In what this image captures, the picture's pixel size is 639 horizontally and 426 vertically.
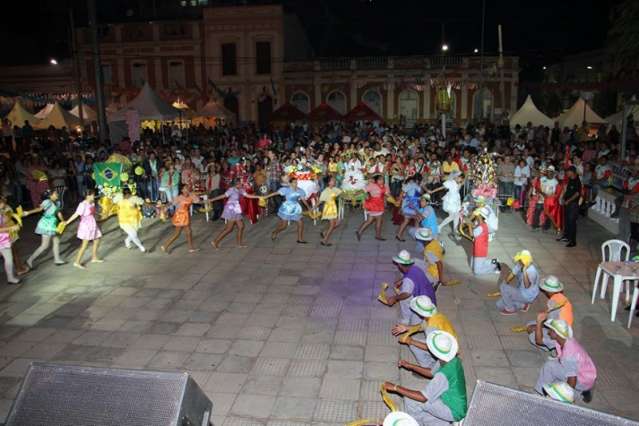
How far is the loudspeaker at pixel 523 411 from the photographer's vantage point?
2.83 meters

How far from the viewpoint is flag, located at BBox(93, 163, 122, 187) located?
1279cm

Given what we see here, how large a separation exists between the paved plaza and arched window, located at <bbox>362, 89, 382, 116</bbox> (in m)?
26.0

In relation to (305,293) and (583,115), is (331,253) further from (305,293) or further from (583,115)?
(583,115)

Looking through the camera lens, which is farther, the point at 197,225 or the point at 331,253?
the point at 197,225

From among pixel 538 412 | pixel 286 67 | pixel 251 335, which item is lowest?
pixel 251 335

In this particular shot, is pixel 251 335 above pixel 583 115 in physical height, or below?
below

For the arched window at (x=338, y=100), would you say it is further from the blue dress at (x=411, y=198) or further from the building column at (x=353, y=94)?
the blue dress at (x=411, y=198)

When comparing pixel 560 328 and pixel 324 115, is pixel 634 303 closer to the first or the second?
pixel 560 328

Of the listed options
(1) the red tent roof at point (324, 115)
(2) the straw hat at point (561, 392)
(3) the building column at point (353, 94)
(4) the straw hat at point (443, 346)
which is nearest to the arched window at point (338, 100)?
(3) the building column at point (353, 94)

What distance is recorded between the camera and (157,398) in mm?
3154

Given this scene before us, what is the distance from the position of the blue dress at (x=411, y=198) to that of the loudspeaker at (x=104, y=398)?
310 inches

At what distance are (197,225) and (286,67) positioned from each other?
24781mm

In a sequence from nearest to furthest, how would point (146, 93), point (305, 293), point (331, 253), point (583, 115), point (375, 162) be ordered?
point (305, 293) → point (331, 253) → point (375, 162) → point (146, 93) → point (583, 115)

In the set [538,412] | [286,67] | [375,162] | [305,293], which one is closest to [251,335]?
[305,293]
